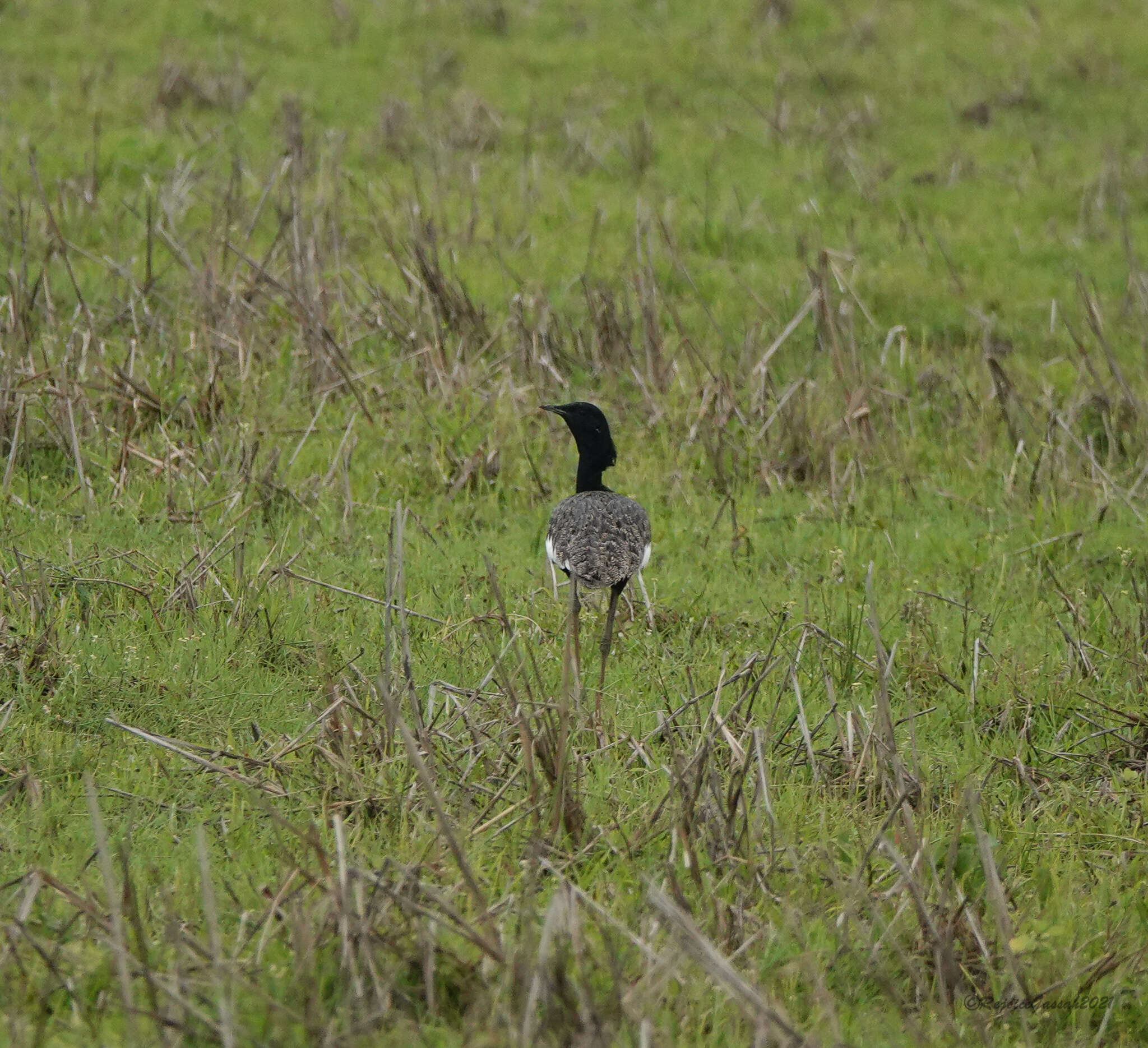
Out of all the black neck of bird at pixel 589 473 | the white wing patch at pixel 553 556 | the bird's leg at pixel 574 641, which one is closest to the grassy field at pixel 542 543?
the bird's leg at pixel 574 641

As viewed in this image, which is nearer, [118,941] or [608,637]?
[118,941]

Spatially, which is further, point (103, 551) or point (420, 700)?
point (103, 551)

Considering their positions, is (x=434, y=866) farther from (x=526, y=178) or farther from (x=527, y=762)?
(x=526, y=178)

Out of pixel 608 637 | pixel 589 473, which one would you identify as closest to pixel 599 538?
pixel 608 637

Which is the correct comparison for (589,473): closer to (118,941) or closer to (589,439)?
(589,439)

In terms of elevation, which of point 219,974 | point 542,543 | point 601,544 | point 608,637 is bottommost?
point 542,543

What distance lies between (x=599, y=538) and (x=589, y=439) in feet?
3.31

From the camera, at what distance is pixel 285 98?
10844mm

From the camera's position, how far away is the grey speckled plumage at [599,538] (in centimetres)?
552

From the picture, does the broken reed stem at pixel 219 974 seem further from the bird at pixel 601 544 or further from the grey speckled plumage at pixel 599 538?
the grey speckled plumage at pixel 599 538

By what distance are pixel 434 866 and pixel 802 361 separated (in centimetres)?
630

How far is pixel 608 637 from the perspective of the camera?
213 inches

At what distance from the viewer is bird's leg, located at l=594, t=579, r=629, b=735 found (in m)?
4.93

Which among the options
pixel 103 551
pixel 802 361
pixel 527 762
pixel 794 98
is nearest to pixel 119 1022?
pixel 527 762
